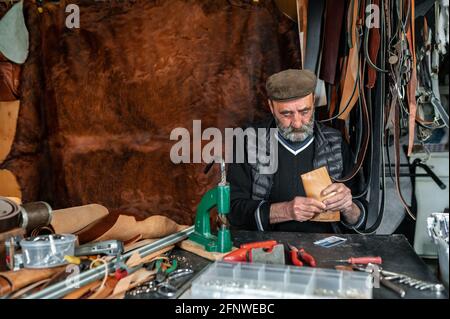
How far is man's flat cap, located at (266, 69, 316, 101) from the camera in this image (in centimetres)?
274

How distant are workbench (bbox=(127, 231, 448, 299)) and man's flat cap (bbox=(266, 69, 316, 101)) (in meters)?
0.86

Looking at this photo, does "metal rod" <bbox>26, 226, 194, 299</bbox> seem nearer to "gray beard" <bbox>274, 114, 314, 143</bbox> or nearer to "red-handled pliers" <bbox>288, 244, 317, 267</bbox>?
"red-handled pliers" <bbox>288, 244, 317, 267</bbox>

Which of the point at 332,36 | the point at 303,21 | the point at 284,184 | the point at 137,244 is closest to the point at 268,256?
Answer: the point at 137,244

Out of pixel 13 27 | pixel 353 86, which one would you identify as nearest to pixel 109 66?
pixel 13 27

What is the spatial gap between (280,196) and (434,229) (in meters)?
1.32

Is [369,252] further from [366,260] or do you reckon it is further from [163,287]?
[163,287]

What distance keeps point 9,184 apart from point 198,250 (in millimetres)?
2275

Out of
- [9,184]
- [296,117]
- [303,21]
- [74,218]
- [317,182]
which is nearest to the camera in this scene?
[74,218]

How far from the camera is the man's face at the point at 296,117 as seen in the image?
110 inches

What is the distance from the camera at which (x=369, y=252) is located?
197 cm

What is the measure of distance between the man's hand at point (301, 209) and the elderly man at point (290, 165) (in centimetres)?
3

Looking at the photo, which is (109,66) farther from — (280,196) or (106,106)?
(280,196)

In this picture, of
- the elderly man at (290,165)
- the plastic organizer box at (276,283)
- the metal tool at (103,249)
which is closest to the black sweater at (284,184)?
the elderly man at (290,165)

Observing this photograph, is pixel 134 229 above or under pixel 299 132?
under
